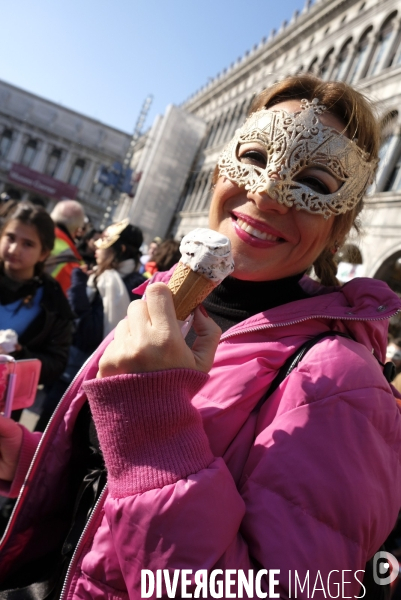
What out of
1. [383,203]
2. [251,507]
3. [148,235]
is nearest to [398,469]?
[251,507]

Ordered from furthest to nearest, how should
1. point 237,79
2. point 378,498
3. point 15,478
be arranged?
1. point 237,79
2. point 15,478
3. point 378,498

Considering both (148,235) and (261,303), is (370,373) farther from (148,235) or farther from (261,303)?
(148,235)

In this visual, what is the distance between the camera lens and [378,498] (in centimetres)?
105

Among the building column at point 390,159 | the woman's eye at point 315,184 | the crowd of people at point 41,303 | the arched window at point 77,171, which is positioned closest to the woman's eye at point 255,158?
the woman's eye at point 315,184

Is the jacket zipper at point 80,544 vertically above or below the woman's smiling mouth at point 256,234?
below

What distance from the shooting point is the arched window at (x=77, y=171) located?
58.4 meters

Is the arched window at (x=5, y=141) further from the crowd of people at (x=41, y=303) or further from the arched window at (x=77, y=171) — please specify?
the crowd of people at (x=41, y=303)

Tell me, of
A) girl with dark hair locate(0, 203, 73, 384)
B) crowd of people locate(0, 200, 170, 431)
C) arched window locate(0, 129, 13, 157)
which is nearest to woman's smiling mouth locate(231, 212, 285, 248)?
crowd of people locate(0, 200, 170, 431)

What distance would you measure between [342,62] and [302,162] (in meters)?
20.9

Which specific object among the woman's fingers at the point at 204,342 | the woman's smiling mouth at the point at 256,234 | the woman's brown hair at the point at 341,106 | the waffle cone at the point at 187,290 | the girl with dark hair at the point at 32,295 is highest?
the woman's brown hair at the point at 341,106

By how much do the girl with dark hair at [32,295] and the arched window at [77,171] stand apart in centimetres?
5777

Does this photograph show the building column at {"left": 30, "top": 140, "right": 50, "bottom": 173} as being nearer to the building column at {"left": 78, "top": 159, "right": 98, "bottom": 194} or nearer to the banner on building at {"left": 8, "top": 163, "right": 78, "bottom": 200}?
the banner on building at {"left": 8, "top": 163, "right": 78, "bottom": 200}

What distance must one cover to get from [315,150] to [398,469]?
0.89 m

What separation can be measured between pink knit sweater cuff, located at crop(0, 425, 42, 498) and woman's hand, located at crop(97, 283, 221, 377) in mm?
777
